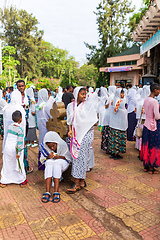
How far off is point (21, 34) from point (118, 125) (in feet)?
125

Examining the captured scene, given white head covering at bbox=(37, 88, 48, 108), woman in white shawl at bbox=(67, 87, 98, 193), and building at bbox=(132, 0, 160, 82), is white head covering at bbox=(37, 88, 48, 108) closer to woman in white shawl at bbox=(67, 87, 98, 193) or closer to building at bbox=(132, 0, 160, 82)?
woman in white shawl at bbox=(67, 87, 98, 193)

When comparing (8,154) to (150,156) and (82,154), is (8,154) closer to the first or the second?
(82,154)

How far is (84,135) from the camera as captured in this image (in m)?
3.78

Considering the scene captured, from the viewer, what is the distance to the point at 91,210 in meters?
3.23

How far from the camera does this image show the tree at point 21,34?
125 ft

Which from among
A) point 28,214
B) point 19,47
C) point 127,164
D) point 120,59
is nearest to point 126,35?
point 120,59

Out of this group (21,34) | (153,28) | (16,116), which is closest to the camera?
(16,116)

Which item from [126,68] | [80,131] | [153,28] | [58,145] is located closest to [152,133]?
[80,131]

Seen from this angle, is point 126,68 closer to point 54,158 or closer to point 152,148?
point 152,148

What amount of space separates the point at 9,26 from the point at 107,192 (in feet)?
133

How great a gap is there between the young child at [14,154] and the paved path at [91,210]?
0.14 m

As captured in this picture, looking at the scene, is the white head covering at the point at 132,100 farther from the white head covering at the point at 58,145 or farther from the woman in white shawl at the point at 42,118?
the white head covering at the point at 58,145

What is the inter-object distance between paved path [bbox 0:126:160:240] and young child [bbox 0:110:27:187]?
145 mm

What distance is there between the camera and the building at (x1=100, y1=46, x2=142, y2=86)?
25413 millimetres
